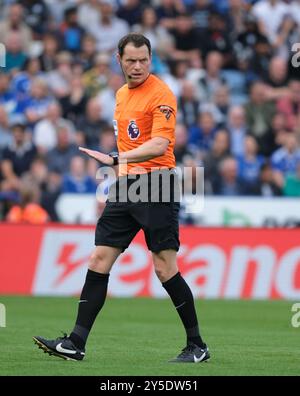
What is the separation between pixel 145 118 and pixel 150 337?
2.87 m

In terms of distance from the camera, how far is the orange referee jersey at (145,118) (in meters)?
8.71

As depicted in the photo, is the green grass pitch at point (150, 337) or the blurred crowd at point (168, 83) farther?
the blurred crowd at point (168, 83)

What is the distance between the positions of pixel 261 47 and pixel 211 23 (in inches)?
43.9

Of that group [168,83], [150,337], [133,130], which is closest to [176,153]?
[168,83]

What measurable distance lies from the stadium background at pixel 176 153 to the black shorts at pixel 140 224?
1597mm

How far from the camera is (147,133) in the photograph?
882cm

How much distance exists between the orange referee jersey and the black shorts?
214 mm

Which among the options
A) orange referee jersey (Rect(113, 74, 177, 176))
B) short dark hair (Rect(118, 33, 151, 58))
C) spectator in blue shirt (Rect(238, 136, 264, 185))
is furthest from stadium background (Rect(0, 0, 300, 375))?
short dark hair (Rect(118, 33, 151, 58))

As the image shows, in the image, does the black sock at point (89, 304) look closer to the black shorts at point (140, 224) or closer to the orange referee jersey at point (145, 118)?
the black shorts at point (140, 224)

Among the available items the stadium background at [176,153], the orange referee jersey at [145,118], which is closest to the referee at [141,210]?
the orange referee jersey at [145,118]

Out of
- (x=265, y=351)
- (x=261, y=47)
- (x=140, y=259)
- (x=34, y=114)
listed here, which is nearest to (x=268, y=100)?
(x=261, y=47)

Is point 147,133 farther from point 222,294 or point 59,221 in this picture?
point 59,221

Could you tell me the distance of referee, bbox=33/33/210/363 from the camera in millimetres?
8727
